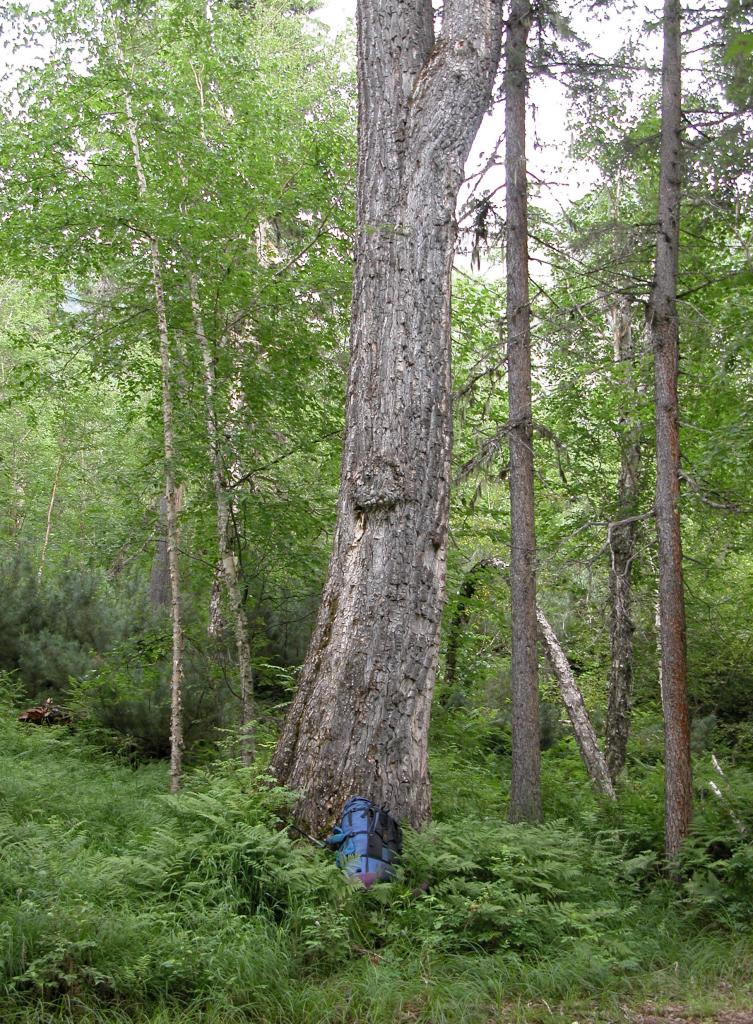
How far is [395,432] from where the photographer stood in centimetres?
596

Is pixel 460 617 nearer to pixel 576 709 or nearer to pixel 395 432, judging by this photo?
pixel 576 709

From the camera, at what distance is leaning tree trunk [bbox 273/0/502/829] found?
219 inches

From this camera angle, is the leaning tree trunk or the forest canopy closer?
the forest canopy

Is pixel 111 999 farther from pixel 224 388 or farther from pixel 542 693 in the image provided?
pixel 542 693

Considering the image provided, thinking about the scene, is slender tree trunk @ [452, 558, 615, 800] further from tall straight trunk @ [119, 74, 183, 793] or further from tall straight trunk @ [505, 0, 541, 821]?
tall straight trunk @ [119, 74, 183, 793]

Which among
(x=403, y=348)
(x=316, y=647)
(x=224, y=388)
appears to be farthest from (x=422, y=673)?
(x=224, y=388)

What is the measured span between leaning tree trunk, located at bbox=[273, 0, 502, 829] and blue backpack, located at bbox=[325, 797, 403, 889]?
241 mm

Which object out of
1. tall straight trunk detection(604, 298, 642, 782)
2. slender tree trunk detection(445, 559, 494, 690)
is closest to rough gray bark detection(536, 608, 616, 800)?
slender tree trunk detection(445, 559, 494, 690)

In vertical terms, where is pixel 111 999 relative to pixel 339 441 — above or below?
below

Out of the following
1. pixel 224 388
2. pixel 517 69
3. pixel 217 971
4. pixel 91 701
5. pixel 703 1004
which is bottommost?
pixel 703 1004

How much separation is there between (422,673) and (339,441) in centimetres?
472

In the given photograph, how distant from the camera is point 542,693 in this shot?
14.8 meters

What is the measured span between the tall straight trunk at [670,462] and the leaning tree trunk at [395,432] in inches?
85.9

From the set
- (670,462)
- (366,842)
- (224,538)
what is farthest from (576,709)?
(366,842)
